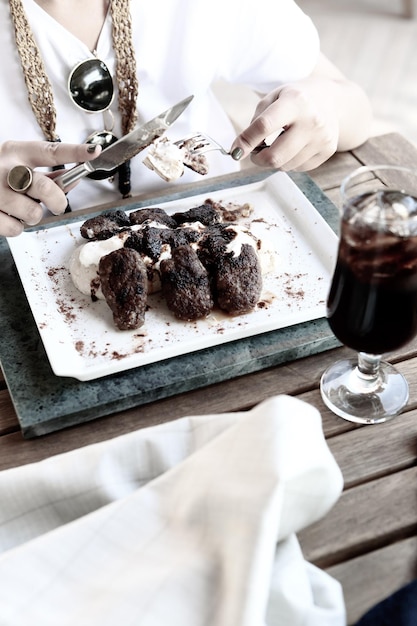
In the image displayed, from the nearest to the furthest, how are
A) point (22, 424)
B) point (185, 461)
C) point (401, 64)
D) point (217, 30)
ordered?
point (185, 461) < point (22, 424) < point (217, 30) < point (401, 64)

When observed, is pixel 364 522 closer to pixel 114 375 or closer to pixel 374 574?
pixel 374 574

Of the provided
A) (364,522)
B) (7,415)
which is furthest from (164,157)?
(364,522)

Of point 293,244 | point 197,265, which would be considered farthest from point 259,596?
point 293,244

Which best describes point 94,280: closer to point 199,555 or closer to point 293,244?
point 293,244

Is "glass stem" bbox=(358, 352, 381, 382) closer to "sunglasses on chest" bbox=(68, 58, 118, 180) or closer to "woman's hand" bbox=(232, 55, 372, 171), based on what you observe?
"woman's hand" bbox=(232, 55, 372, 171)

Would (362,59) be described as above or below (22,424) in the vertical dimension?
below

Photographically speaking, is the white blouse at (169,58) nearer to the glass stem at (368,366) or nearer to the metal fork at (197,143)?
the metal fork at (197,143)
